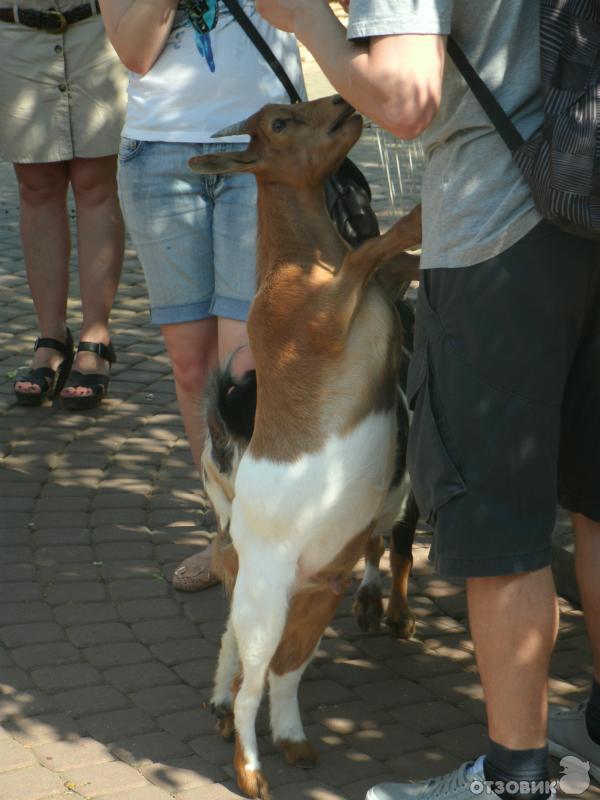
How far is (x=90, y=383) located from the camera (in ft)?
22.4

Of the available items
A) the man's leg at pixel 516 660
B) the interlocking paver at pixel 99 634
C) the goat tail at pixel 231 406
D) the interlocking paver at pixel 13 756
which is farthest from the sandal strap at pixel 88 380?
the man's leg at pixel 516 660

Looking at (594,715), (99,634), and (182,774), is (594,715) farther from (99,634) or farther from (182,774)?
(99,634)

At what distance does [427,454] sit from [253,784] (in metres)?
1.28

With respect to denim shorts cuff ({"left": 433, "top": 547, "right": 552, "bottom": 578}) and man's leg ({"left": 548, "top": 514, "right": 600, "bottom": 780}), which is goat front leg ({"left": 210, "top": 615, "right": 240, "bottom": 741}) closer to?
man's leg ({"left": 548, "top": 514, "right": 600, "bottom": 780})

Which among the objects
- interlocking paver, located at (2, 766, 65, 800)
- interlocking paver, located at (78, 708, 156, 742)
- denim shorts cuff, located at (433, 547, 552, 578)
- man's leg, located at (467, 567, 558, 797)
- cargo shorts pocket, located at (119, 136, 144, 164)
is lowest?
interlocking paver, located at (78, 708, 156, 742)

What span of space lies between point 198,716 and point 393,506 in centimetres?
99

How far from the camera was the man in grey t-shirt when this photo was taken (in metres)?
2.75

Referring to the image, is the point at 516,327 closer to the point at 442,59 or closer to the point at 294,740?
the point at 442,59

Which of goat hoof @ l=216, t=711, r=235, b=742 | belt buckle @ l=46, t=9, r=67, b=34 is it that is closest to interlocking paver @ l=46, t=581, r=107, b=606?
goat hoof @ l=216, t=711, r=235, b=742

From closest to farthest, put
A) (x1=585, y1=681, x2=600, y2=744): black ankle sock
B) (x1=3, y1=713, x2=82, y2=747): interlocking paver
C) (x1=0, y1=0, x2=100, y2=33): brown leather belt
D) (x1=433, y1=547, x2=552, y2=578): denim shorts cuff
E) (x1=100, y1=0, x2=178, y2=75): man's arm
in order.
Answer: (x1=433, y1=547, x2=552, y2=578): denim shorts cuff
(x1=585, y1=681, x2=600, y2=744): black ankle sock
(x1=3, y1=713, x2=82, y2=747): interlocking paver
(x1=100, y1=0, x2=178, y2=75): man's arm
(x1=0, y1=0, x2=100, y2=33): brown leather belt

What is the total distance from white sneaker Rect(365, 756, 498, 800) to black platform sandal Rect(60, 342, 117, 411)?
3.72 meters

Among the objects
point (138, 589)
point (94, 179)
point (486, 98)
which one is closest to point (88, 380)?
point (94, 179)

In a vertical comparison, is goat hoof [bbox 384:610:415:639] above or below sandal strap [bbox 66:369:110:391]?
below

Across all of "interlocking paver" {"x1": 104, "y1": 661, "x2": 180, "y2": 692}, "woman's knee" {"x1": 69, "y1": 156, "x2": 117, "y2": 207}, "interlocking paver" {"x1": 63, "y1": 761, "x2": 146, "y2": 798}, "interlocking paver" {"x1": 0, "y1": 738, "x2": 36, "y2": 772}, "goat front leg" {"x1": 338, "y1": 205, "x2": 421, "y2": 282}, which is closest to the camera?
"goat front leg" {"x1": 338, "y1": 205, "x2": 421, "y2": 282}
